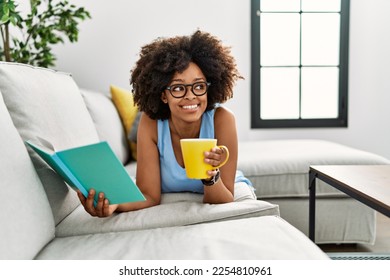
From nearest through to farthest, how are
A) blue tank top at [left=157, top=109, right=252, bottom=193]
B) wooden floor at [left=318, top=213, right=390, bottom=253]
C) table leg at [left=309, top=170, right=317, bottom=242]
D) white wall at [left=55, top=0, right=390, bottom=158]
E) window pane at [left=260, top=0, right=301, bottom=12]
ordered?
blue tank top at [left=157, top=109, right=252, bottom=193]
table leg at [left=309, top=170, right=317, bottom=242]
wooden floor at [left=318, top=213, right=390, bottom=253]
white wall at [left=55, top=0, right=390, bottom=158]
window pane at [left=260, top=0, right=301, bottom=12]

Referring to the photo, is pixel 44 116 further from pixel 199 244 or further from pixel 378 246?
pixel 378 246

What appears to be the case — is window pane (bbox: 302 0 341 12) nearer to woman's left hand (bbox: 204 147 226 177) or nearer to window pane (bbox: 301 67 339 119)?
window pane (bbox: 301 67 339 119)

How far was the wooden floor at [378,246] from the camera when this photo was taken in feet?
5.05

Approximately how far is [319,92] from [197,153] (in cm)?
199

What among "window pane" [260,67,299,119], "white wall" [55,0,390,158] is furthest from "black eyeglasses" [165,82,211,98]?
"window pane" [260,67,299,119]

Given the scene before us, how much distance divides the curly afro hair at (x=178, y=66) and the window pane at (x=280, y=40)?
1532 mm

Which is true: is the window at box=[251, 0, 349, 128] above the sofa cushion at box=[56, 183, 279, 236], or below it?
above

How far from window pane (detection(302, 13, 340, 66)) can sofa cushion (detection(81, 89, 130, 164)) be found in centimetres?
134

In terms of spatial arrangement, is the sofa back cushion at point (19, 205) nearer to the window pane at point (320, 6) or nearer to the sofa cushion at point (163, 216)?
the sofa cushion at point (163, 216)

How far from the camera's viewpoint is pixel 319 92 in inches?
101

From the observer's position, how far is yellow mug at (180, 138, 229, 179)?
2.57ft

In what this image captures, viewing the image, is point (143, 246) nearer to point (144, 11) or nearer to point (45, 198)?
point (45, 198)

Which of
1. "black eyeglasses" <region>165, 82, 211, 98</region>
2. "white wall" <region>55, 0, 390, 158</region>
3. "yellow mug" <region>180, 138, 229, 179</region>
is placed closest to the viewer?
"yellow mug" <region>180, 138, 229, 179</region>

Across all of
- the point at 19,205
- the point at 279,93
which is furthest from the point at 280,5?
the point at 19,205
